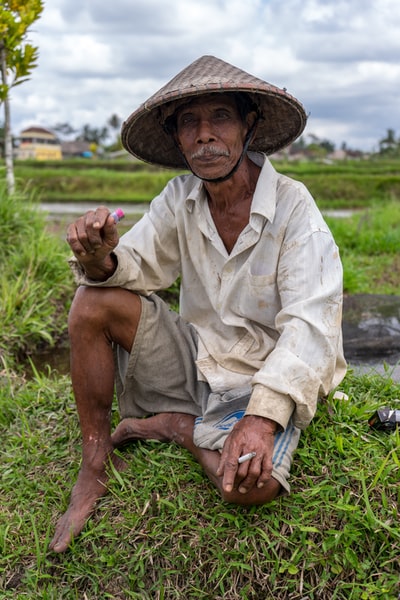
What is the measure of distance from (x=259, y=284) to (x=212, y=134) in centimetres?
52

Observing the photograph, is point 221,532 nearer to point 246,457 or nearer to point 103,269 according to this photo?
point 246,457

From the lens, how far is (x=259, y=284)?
2.22 metres

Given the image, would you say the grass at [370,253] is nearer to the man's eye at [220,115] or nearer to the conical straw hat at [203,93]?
the conical straw hat at [203,93]

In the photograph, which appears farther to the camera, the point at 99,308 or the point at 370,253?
the point at 370,253

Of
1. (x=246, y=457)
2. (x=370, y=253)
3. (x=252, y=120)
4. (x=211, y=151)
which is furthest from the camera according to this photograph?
(x=370, y=253)

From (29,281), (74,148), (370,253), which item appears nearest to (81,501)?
(29,281)

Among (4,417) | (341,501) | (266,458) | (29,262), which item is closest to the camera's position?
(266,458)

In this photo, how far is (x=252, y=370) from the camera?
2.28m

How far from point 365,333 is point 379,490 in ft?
6.01

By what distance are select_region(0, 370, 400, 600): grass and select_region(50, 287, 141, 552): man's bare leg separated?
0.22 feet

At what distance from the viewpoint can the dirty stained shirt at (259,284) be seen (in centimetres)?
194

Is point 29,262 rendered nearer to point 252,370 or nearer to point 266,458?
point 252,370

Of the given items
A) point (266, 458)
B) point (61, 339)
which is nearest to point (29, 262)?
point (61, 339)

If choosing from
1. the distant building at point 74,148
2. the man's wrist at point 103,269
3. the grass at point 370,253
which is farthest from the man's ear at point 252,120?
the distant building at point 74,148
